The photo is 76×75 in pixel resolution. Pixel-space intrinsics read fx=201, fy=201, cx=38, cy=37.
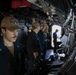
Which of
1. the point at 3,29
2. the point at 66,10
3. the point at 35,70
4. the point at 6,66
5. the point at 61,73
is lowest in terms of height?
the point at 35,70

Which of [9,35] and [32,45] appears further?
[32,45]

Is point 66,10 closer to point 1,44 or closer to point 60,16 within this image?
point 60,16

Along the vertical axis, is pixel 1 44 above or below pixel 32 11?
below

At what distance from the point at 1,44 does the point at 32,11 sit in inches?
128

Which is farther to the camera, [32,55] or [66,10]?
[32,55]

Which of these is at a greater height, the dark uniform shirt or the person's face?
the person's face

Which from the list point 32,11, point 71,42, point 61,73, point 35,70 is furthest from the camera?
point 32,11

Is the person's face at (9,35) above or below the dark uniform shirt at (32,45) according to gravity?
above

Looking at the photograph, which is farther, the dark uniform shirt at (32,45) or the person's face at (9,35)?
the dark uniform shirt at (32,45)

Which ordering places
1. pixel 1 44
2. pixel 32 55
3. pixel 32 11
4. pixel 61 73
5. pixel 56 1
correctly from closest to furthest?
pixel 61 73, pixel 56 1, pixel 1 44, pixel 32 55, pixel 32 11

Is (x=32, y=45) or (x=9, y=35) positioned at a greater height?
(x=9, y=35)

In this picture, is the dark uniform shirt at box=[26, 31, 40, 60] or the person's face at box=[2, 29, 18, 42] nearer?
the person's face at box=[2, 29, 18, 42]

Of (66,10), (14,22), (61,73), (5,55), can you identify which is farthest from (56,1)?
(61,73)

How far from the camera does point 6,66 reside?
6.83 feet
